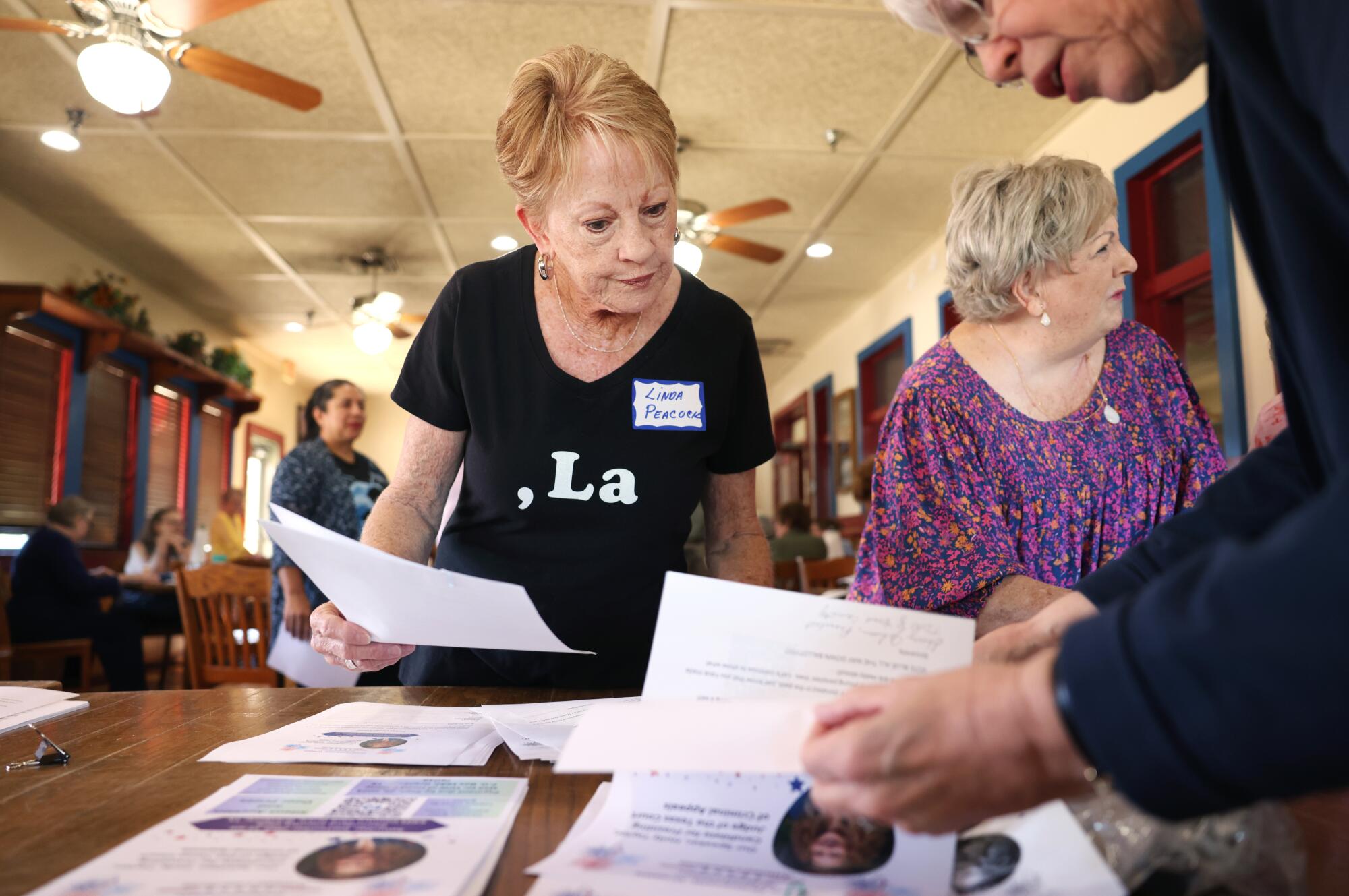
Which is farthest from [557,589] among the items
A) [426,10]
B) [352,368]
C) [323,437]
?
[352,368]

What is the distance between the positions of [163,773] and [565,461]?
24.5 inches

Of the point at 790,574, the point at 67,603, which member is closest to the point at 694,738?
the point at 790,574

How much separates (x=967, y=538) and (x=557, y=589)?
687mm

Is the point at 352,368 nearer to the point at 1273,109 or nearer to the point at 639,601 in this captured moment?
the point at 639,601

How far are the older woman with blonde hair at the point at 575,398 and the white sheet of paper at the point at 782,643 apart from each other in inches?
24.4

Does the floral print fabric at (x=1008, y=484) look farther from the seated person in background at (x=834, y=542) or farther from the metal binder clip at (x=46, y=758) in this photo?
the seated person in background at (x=834, y=542)

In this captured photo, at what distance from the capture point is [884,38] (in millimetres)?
4086

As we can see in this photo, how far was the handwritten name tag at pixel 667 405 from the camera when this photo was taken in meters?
1.33

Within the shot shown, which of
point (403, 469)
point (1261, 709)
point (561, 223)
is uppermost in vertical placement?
point (561, 223)

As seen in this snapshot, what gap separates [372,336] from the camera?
6930 millimetres

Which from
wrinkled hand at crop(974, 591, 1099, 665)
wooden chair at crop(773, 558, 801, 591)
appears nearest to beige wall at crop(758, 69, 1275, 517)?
wrinkled hand at crop(974, 591, 1099, 665)

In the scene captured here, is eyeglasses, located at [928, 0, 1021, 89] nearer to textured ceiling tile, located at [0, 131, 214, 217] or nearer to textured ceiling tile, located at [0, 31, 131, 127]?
textured ceiling tile, located at [0, 31, 131, 127]

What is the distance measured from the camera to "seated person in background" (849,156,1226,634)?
5.08 feet

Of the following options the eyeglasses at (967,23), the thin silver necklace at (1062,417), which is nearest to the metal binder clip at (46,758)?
the eyeglasses at (967,23)
